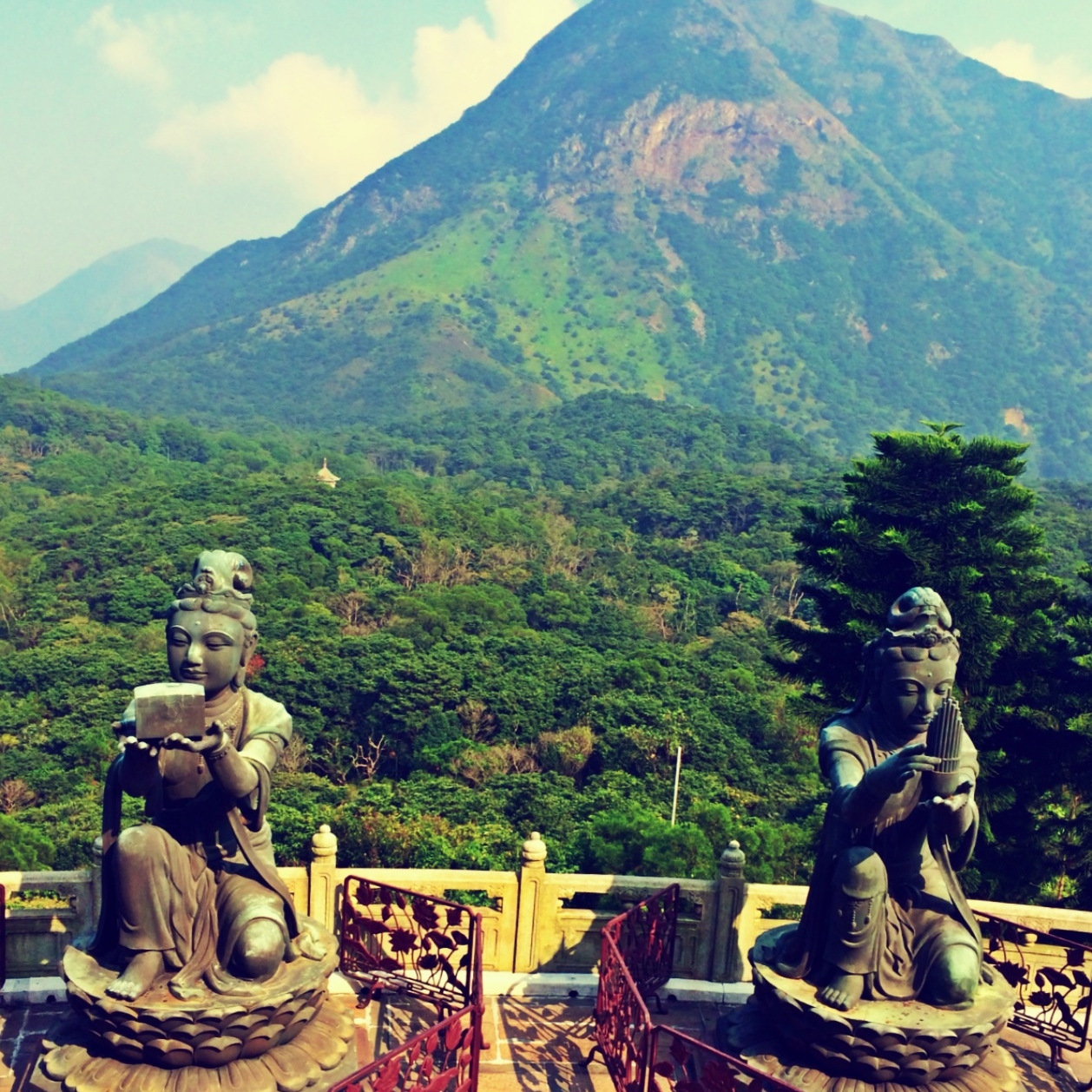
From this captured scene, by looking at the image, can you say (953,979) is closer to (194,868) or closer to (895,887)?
(895,887)

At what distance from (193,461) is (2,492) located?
21.5m

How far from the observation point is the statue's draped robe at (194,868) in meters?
6.83

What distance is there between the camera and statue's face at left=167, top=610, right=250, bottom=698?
699 centimetres

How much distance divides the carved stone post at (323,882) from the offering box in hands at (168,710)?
2808 millimetres

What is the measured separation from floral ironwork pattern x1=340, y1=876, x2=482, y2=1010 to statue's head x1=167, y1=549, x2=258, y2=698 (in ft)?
7.82

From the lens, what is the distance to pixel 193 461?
87750mm

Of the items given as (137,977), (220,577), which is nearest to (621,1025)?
(137,977)

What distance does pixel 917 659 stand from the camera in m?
7.08

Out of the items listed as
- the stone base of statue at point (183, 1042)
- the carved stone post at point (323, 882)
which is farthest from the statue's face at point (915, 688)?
the carved stone post at point (323, 882)

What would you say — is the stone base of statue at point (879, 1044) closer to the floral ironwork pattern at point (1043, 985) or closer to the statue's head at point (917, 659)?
the floral ironwork pattern at point (1043, 985)

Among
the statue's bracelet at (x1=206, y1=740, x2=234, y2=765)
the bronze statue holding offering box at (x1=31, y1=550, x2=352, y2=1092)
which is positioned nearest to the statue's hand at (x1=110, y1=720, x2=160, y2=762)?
the bronze statue holding offering box at (x1=31, y1=550, x2=352, y2=1092)

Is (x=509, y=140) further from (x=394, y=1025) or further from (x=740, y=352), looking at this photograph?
(x=394, y=1025)

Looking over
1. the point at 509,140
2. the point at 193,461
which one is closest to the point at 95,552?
the point at 193,461

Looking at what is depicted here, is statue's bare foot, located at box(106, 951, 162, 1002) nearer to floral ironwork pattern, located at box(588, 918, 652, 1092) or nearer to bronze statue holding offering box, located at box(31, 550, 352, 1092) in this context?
bronze statue holding offering box, located at box(31, 550, 352, 1092)
